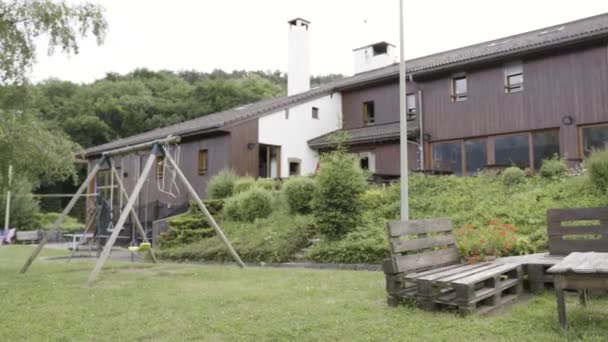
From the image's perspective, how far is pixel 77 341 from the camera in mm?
4133

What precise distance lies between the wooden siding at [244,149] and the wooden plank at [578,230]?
1518cm

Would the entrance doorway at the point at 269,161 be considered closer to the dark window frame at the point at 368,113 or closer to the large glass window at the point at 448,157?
the dark window frame at the point at 368,113

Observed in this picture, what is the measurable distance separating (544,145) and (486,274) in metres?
12.8

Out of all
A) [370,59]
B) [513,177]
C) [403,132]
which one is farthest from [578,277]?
[370,59]

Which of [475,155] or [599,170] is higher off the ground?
[475,155]

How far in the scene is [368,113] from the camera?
22000 mm

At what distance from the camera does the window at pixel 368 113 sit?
21.8 m

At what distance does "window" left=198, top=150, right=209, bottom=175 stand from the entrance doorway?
2.52 metres

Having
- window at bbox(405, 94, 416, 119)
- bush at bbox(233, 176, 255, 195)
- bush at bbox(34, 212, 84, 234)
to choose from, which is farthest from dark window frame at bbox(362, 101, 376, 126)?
bush at bbox(34, 212, 84, 234)

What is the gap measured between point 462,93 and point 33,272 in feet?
50.3

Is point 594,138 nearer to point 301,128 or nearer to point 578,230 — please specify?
point 578,230

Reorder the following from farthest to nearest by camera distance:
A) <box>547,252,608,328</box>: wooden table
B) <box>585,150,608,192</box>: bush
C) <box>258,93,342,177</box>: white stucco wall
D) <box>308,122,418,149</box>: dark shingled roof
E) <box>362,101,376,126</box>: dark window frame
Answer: <box>362,101,376,126</box>: dark window frame, <box>258,93,342,177</box>: white stucco wall, <box>308,122,418,149</box>: dark shingled roof, <box>585,150,608,192</box>: bush, <box>547,252,608,328</box>: wooden table

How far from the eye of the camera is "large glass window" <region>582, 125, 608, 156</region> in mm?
14711

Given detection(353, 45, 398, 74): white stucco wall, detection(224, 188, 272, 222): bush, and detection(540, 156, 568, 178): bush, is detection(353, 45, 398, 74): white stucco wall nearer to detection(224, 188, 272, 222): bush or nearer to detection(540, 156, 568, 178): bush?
detection(224, 188, 272, 222): bush
